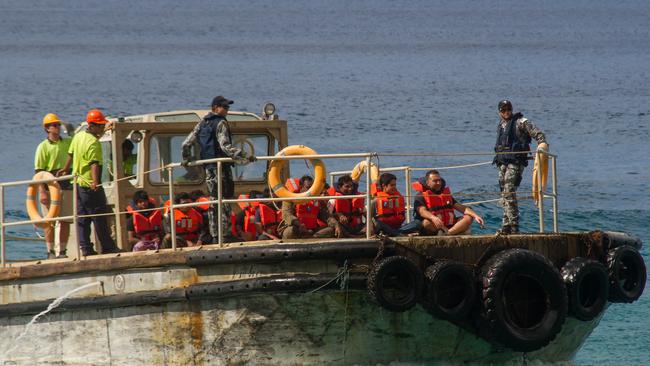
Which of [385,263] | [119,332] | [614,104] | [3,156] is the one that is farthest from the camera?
[614,104]

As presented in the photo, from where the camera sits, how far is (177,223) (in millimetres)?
11914

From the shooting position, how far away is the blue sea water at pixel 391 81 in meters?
29.6

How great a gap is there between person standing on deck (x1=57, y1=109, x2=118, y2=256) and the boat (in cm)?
46

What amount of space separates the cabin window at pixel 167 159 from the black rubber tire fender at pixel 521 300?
3.95 meters

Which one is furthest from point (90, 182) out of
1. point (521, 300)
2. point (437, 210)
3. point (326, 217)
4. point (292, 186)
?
point (521, 300)

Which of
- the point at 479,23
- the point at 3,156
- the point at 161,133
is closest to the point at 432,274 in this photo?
the point at 161,133

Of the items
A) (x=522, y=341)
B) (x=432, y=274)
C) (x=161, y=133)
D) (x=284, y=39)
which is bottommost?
(x=522, y=341)

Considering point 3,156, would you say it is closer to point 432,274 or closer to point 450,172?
point 450,172

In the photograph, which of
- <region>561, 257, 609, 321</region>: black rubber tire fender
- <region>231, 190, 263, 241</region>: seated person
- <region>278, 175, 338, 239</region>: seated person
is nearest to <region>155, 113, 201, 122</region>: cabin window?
<region>231, 190, 263, 241</region>: seated person

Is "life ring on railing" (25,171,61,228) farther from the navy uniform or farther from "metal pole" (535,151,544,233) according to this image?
"metal pole" (535,151,544,233)

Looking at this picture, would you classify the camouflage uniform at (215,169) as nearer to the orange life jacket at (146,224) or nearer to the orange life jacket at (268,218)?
the orange life jacket at (268,218)

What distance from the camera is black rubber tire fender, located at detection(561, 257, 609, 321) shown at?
11148 millimetres

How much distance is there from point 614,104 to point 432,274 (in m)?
38.6

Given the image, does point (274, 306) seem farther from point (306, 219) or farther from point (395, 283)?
point (306, 219)
